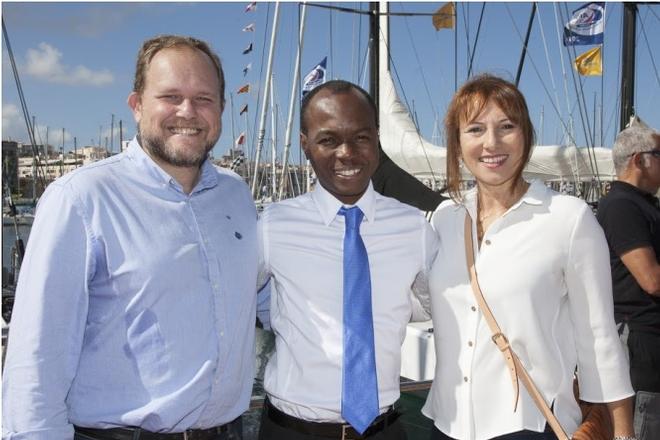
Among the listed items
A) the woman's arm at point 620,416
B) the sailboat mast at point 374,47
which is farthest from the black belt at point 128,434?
the sailboat mast at point 374,47

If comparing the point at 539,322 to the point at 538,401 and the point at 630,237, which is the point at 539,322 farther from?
the point at 630,237

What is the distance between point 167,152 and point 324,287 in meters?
0.73

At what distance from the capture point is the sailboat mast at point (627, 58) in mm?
11750

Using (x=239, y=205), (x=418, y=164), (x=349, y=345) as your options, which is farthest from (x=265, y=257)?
(x=418, y=164)

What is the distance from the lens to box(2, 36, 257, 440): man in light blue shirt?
6.51 ft

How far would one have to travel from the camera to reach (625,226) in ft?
11.1

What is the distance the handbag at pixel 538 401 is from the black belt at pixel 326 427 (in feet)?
1.64

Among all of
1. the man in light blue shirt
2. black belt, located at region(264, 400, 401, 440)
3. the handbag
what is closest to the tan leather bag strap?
the handbag

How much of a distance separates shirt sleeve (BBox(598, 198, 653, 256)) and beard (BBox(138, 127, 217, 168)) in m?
2.18

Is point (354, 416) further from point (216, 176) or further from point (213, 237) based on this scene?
point (216, 176)

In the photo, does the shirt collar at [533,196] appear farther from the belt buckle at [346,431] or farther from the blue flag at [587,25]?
the blue flag at [587,25]

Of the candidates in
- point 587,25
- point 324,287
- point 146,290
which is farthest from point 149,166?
point 587,25

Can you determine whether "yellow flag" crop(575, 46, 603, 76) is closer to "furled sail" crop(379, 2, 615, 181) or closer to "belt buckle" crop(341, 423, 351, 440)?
"furled sail" crop(379, 2, 615, 181)

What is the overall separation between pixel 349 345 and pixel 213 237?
60cm
